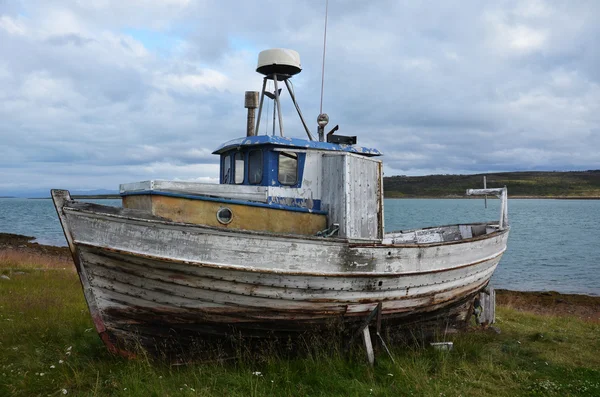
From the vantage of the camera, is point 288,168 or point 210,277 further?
point 288,168

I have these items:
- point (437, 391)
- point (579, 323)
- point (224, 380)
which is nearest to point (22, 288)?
point (224, 380)

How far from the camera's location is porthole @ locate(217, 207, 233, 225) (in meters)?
6.29

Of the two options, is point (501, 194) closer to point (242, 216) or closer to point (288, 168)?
point (288, 168)

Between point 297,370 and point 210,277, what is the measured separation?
177 cm

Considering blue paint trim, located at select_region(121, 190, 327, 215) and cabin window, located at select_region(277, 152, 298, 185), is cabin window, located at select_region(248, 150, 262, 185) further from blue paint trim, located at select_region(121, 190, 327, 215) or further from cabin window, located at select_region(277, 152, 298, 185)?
blue paint trim, located at select_region(121, 190, 327, 215)

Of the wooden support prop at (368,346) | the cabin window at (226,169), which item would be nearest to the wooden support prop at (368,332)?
the wooden support prop at (368,346)

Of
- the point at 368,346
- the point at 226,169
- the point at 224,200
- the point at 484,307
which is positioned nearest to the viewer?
the point at 224,200

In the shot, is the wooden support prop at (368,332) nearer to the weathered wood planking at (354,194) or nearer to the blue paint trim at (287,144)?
the weathered wood planking at (354,194)

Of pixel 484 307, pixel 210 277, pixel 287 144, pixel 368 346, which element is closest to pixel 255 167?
pixel 287 144

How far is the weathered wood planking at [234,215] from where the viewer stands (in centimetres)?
602

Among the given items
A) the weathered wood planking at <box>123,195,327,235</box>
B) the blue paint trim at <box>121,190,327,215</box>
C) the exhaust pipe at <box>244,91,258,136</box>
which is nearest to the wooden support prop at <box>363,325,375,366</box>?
the weathered wood planking at <box>123,195,327,235</box>

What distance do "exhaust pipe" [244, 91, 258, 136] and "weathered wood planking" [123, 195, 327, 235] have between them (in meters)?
2.64

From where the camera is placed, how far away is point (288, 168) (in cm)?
728

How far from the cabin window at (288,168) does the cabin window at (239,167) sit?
2.58 ft
